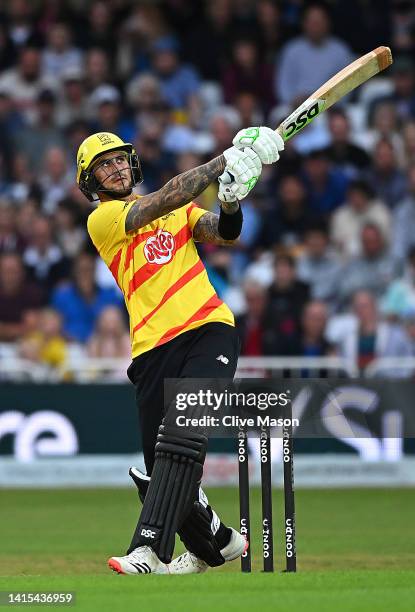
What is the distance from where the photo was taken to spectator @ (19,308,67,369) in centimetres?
1305

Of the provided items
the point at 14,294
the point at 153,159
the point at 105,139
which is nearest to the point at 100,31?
the point at 153,159

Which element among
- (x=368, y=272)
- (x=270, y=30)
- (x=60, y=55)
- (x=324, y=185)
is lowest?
(x=368, y=272)

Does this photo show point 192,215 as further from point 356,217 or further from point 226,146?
point 226,146

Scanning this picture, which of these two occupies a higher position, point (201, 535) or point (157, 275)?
point (157, 275)

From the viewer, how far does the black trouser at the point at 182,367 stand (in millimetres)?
6621

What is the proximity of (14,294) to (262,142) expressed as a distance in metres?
7.75

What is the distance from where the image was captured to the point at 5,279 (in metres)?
13.8

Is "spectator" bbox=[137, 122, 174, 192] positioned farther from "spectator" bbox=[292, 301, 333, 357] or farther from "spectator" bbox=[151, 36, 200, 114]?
"spectator" bbox=[292, 301, 333, 357]

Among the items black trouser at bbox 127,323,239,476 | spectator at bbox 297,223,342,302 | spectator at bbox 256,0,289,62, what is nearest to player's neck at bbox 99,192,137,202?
black trouser at bbox 127,323,239,476

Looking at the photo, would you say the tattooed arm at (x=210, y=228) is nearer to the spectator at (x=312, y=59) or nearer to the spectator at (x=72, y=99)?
the spectator at (x=312, y=59)

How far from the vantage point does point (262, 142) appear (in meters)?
6.44

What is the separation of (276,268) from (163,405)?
674 cm

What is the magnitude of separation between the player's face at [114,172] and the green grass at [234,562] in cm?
186

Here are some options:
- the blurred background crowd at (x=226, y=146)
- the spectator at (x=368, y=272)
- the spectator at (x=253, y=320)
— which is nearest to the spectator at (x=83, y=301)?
the blurred background crowd at (x=226, y=146)
